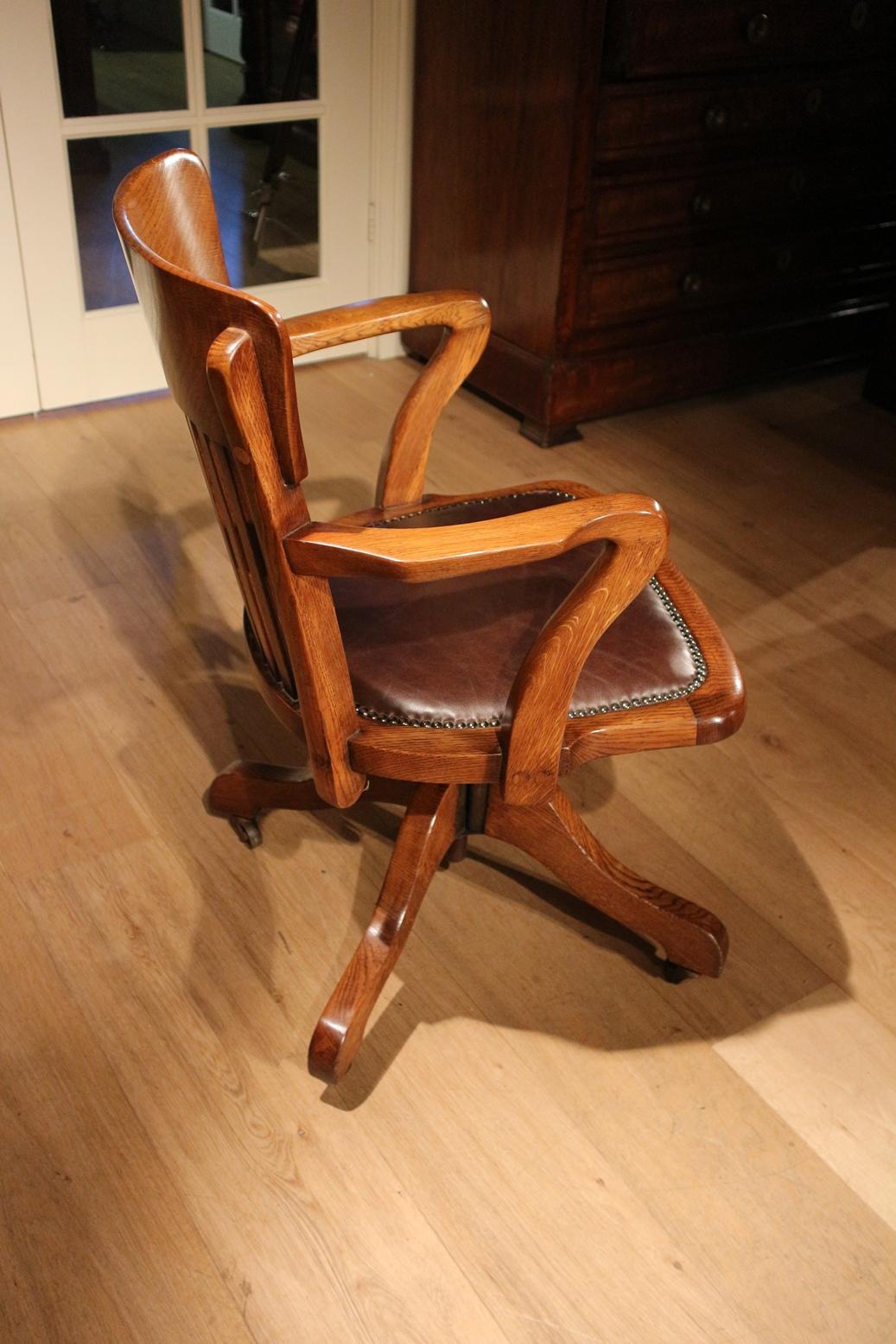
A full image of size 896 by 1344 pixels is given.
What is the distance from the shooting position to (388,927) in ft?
4.37

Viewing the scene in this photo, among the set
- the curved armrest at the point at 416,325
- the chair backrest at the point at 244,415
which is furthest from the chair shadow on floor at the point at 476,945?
the curved armrest at the point at 416,325

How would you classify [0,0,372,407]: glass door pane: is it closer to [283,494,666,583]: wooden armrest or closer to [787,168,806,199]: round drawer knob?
[787,168,806,199]: round drawer knob

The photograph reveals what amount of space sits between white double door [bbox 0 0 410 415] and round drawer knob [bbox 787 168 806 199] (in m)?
0.85

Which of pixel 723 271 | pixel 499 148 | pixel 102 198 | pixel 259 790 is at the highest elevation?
pixel 499 148

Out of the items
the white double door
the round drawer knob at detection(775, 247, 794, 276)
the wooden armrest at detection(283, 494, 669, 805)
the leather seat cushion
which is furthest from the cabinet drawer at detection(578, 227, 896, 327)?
the wooden armrest at detection(283, 494, 669, 805)

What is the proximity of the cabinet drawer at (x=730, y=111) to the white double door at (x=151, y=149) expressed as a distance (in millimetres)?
591

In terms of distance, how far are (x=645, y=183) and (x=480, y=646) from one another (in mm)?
1549

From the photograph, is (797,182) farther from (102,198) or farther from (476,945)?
(476,945)

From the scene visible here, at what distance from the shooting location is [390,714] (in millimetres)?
1167

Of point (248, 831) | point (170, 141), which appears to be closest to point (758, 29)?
point (170, 141)

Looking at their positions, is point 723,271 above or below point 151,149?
below

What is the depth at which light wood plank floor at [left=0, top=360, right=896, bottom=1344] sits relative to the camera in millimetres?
1143

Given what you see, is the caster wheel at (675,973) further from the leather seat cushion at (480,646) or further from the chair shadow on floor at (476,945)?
the leather seat cushion at (480,646)

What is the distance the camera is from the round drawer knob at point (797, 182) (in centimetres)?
266
